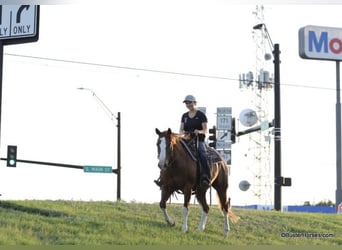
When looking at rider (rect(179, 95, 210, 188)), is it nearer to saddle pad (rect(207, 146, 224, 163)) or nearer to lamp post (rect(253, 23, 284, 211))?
saddle pad (rect(207, 146, 224, 163))

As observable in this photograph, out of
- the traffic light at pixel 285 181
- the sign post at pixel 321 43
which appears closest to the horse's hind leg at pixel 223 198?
the traffic light at pixel 285 181

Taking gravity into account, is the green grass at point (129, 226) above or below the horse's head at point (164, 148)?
below

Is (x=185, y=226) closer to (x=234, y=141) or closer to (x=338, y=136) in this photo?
(x=338, y=136)

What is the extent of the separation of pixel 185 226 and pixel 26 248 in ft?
12.5

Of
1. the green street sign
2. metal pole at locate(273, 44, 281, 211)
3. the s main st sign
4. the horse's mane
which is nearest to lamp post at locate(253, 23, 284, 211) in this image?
metal pole at locate(273, 44, 281, 211)

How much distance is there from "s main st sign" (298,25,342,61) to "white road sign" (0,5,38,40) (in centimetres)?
1387

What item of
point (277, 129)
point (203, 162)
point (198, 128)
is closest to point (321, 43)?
point (277, 129)

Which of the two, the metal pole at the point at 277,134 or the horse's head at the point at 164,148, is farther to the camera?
the metal pole at the point at 277,134

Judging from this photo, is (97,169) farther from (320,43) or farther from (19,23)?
(19,23)

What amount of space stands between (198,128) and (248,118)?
15942mm

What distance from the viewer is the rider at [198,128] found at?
15461mm

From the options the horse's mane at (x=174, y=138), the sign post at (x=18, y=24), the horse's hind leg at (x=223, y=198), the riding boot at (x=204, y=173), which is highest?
the sign post at (x=18, y=24)

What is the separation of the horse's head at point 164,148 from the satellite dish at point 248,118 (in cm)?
1714

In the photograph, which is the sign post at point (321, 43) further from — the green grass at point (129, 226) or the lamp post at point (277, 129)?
the green grass at point (129, 226)
